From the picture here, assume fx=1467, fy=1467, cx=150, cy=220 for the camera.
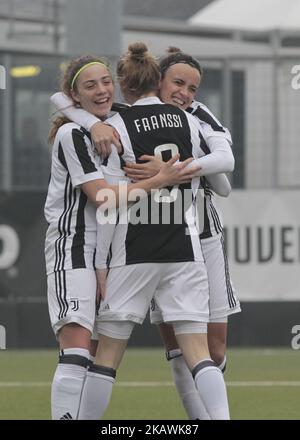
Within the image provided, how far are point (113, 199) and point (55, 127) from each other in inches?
21.7

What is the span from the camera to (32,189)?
1429 centimetres

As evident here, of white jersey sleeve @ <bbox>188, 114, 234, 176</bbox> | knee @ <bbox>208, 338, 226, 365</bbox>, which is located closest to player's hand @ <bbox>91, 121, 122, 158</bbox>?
white jersey sleeve @ <bbox>188, 114, 234, 176</bbox>

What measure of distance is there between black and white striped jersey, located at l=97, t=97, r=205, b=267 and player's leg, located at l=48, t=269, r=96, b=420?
192 millimetres

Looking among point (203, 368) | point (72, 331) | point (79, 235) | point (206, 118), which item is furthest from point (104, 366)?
point (206, 118)

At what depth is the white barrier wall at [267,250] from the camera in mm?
14148

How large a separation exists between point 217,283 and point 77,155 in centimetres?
103

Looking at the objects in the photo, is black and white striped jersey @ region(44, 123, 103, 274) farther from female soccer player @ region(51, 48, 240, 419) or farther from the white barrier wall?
the white barrier wall

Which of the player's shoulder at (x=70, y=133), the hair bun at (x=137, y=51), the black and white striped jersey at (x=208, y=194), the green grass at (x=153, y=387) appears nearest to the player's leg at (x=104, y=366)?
the black and white striped jersey at (x=208, y=194)

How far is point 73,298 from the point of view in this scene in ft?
22.5

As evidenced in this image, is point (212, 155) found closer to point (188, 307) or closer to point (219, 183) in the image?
point (219, 183)

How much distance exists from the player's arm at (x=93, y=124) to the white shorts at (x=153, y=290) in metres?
0.58

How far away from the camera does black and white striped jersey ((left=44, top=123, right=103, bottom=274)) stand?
690 centimetres

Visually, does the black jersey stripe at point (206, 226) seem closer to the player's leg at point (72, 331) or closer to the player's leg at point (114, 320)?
the player's leg at point (114, 320)
